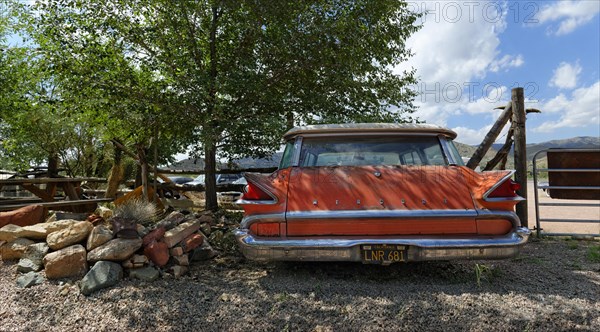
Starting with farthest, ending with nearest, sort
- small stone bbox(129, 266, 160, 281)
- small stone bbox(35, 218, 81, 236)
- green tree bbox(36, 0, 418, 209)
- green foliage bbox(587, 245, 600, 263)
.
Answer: green tree bbox(36, 0, 418, 209)
green foliage bbox(587, 245, 600, 263)
small stone bbox(35, 218, 81, 236)
small stone bbox(129, 266, 160, 281)

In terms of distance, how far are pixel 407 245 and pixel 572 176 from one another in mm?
5540

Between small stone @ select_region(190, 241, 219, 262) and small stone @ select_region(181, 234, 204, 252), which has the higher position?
small stone @ select_region(181, 234, 204, 252)

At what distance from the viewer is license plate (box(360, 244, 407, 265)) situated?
3330 mm

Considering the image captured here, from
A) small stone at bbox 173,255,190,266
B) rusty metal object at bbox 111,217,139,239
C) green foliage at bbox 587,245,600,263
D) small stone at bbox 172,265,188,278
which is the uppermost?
rusty metal object at bbox 111,217,139,239

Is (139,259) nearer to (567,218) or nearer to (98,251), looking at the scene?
(98,251)

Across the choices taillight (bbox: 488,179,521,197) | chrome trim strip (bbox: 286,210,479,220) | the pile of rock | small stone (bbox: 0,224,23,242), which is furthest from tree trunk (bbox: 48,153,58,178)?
taillight (bbox: 488,179,521,197)

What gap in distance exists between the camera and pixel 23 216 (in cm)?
494

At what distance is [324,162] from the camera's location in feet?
13.1

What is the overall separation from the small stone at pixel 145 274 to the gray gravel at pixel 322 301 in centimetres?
9

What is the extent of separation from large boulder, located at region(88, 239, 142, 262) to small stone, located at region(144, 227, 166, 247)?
6.4 inches

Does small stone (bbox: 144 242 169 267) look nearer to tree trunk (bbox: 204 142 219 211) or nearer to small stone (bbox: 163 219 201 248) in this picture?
small stone (bbox: 163 219 201 248)

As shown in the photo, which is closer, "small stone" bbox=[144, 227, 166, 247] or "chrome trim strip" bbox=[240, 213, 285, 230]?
"chrome trim strip" bbox=[240, 213, 285, 230]

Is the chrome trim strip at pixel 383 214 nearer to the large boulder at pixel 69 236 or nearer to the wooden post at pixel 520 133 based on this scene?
the large boulder at pixel 69 236

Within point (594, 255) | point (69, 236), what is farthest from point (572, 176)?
point (69, 236)
